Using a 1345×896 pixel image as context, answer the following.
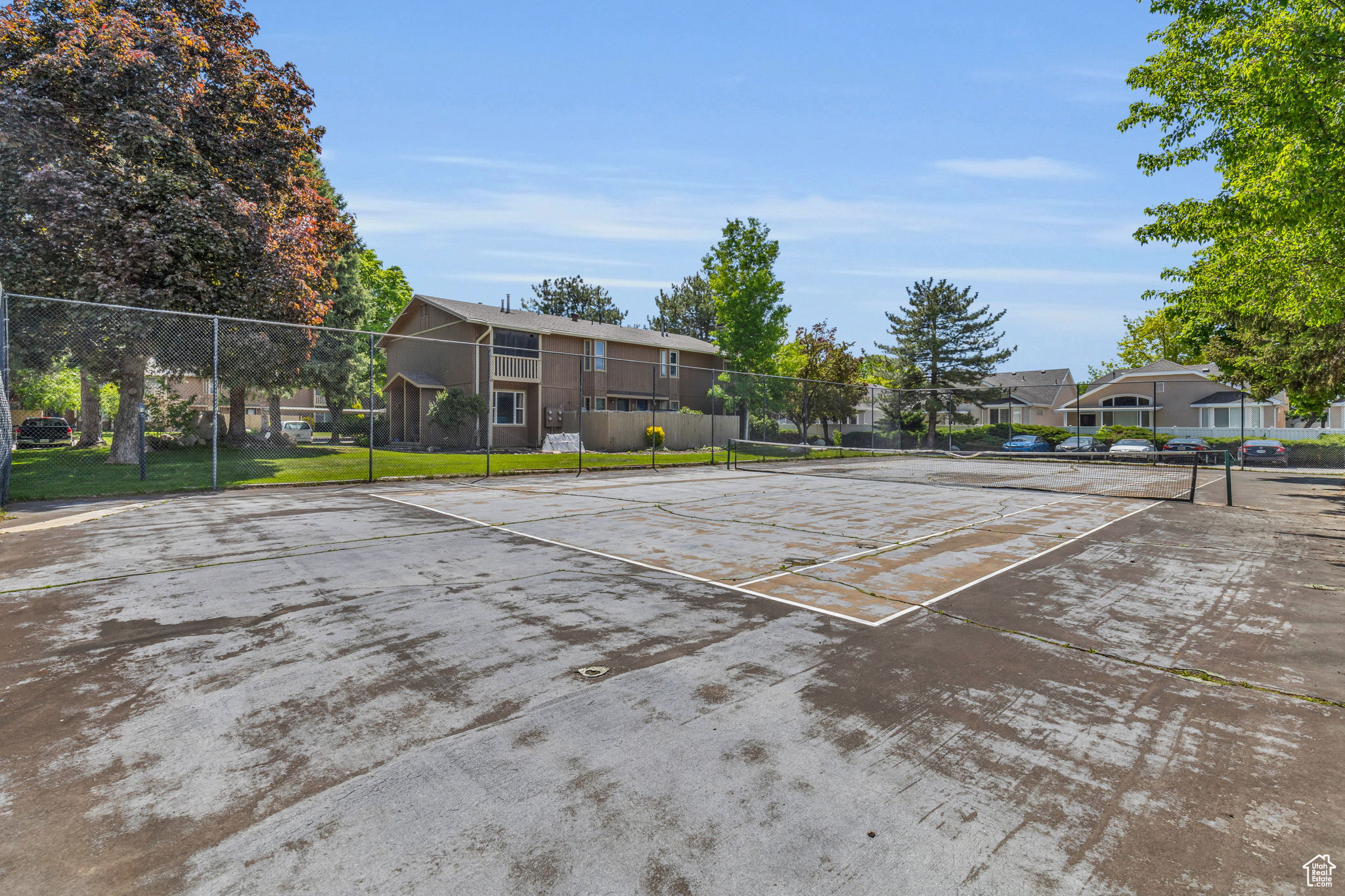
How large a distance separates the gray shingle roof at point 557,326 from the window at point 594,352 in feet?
1.57

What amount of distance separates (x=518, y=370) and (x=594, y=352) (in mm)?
4982

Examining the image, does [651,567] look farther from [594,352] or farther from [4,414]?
[594,352]

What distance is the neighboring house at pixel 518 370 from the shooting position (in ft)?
86.3

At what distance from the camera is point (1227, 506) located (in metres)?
11.6

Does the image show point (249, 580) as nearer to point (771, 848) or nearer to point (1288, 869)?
point (771, 848)

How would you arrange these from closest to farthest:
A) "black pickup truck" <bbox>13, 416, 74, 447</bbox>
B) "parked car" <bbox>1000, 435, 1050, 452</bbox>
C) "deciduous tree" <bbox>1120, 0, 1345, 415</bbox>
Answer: "deciduous tree" <bbox>1120, 0, 1345, 415</bbox> < "black pickup truck" <bbox>13, 416, 74, 447</bbox> < "parked car" <bbox>1000, 435, 1050, 452</bbox>

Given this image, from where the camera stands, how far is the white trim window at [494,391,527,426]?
26484 mm

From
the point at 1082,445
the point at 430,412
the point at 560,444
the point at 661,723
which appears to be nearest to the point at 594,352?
the point at 560,444

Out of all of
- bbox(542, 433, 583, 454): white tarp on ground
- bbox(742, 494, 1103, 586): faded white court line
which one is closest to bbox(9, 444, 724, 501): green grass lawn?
bbox(542, 433, 583, 454): white tarp on ground

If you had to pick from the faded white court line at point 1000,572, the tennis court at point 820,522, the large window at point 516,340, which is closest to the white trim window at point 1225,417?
the tennis court at point 820,522

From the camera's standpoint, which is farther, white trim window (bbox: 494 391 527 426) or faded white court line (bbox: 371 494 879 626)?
white trim window (bbox: 494 391 527 426)

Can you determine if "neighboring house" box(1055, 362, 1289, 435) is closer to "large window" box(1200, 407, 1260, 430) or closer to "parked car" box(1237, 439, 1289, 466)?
"large window" box(1200, 407, 1260, 430)

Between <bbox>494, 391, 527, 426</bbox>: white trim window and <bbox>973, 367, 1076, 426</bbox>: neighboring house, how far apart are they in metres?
33.4

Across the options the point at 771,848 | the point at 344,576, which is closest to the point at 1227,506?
the point at 771,848
